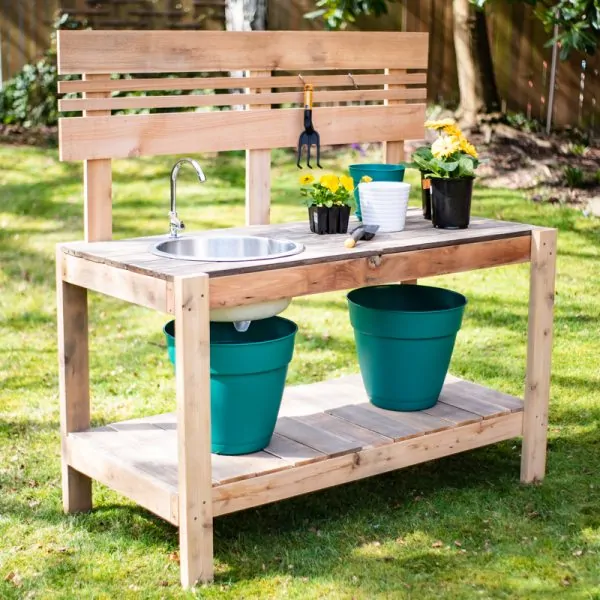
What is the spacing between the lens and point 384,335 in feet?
12.6

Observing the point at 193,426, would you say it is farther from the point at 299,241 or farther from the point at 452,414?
the point at 452,414

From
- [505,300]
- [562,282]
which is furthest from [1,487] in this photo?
[562,282]

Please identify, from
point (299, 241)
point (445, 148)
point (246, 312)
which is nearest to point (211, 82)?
point (299, 241)

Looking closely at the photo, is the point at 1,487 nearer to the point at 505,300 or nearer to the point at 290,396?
the point at 290,396

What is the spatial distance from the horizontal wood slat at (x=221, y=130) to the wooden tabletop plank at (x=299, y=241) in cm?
30

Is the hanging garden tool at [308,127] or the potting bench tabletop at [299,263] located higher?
the hanging garden tool at [308,127]

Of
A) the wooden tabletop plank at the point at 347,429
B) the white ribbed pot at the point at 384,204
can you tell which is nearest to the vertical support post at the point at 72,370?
the wooden tabletop plank at the point at 347,429

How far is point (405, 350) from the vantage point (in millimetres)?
3826

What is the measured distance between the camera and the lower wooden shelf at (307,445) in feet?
10.6

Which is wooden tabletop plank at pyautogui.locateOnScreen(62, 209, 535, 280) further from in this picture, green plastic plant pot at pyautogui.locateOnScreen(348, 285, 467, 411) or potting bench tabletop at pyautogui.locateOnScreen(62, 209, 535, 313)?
green plastic plant pot at pyautogui.locateOnScreen(348, 285, 467, 411)

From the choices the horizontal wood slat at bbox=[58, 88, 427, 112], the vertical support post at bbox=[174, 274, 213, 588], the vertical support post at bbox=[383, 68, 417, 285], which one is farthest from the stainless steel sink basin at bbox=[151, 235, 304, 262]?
the vertical support post at bbox=[383, 68, 417, 285]

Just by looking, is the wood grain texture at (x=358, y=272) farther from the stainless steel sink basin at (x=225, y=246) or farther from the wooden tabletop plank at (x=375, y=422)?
the wooden tabletop plank at (x=375, y=422)

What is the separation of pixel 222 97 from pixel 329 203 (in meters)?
0.57

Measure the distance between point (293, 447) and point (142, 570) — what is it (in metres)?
0.62
